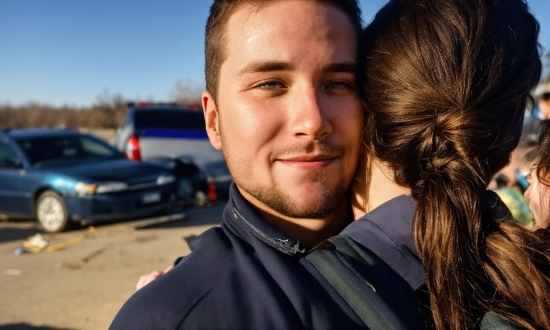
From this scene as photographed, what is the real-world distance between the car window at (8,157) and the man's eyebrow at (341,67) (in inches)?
338

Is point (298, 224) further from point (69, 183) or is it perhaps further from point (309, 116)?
point (69, 183)

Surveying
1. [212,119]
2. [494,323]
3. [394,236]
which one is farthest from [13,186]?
[494,323]

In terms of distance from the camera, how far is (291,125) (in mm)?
1594

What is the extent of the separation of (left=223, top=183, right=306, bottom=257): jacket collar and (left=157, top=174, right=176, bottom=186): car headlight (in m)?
7.77

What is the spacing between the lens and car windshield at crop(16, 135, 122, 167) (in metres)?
9.17

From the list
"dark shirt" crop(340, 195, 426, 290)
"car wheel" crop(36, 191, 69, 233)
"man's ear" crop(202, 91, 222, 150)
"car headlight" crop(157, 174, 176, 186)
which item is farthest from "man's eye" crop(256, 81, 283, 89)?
"car headlight" crop(157, 174, 176, 186)

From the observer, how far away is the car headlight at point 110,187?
8.35 meters

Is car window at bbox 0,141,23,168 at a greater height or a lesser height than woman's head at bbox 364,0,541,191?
lesser

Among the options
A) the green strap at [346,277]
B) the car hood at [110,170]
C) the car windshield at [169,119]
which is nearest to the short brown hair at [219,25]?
the green strap at [346,277]

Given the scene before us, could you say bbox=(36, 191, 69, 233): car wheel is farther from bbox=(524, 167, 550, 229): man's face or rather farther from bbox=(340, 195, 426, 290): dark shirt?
bbox=(340, 195, 426, 290): dark shirt

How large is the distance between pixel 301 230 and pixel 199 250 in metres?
0.39

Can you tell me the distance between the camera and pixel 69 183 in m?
8.43

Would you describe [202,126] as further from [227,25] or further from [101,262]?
[227,25]

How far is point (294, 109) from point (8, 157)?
8906mm
